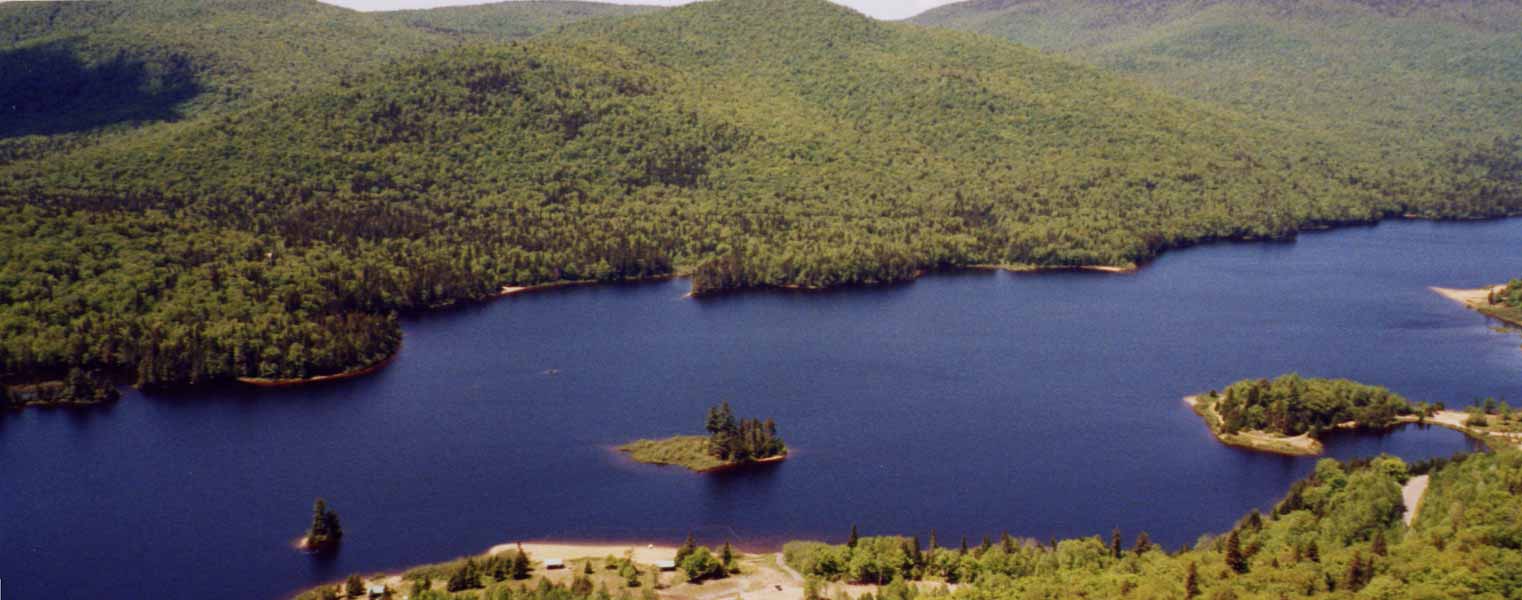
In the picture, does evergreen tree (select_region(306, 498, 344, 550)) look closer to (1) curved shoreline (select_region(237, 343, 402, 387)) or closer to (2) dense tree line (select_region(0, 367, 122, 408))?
(1) curved shoreline (select_region(237, 343, 402, 387))

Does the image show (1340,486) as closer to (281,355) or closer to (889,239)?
(281,355)

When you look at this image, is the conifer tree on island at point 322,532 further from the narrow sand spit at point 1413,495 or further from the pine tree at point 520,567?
the narrow sand spit at point 1413,495

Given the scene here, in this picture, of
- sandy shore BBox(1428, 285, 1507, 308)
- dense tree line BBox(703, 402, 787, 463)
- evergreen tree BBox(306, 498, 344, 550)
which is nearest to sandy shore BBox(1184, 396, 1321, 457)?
dense tree line BBox(703, 402, 787, 463)

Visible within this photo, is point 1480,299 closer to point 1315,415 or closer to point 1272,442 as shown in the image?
point 1315,415

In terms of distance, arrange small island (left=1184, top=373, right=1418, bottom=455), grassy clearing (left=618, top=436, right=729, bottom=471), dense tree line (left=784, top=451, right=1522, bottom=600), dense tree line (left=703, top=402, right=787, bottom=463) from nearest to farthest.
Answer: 1. dense tree line (left=784, top=451, right=1522, bottom=600)
2. grassy clearing (left=618, top=436, right=729, bottom=471)
3. dense tree line (left=703, top=402, right=787, bottom=463)
4. small island (left=1184, top=373, right=1418, bottom=455)

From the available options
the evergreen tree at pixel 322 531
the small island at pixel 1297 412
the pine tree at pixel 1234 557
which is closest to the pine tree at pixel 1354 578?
the pine tree at pixel 1234 557

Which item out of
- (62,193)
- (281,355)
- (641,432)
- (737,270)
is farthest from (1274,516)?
(62,193)

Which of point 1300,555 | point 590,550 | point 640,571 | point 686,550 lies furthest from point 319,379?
point 1300,555
